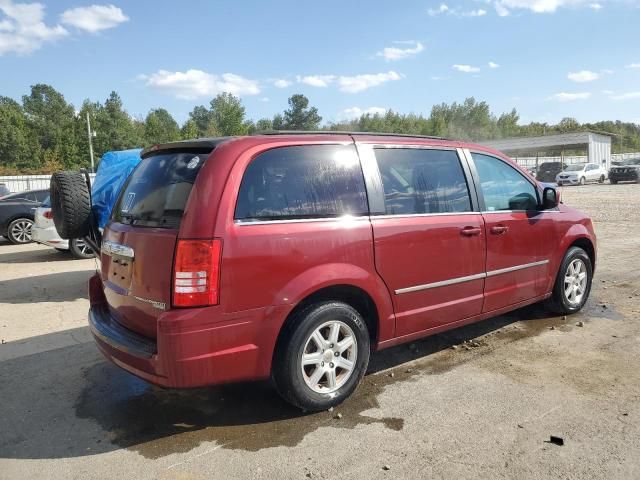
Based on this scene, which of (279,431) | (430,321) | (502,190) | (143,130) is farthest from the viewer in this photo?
(143,130)

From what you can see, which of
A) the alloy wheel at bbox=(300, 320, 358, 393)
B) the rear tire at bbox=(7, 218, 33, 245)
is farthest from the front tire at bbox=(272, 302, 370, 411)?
the rear tire at bbox=(7, 218, 33, 245)

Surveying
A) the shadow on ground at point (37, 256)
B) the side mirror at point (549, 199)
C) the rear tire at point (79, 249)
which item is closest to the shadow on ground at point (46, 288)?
the rear tire at point (79, 249)

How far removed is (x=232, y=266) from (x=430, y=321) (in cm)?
176

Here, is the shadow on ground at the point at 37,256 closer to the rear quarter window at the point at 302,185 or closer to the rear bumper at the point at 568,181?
the rear quarter window at the point at 302,185

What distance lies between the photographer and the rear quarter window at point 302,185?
10.4ft

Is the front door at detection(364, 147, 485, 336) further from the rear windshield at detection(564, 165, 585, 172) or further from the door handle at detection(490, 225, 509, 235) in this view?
the rear windshield at detection(564, 165, 585, 172)

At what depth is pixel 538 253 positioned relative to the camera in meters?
4.81

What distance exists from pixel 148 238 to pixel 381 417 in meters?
1.86

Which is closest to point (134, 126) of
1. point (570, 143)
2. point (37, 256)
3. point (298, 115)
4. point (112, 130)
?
point (112, 130)

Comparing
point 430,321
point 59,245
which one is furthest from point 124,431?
point 59,245

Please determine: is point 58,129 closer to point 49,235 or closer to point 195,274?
point 49,235

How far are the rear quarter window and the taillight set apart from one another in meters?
0.29

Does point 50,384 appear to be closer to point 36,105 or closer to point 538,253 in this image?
point 538,253

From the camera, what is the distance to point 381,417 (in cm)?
337
